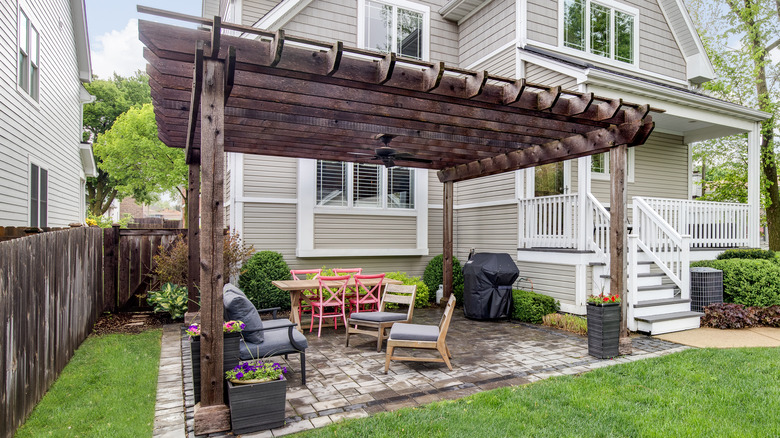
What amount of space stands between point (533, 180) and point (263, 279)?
18.6ft

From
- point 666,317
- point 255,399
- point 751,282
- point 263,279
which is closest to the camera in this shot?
point 255,399

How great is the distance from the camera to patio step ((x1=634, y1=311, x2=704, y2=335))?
6809mm

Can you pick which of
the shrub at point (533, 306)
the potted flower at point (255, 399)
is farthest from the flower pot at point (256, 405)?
the shrub at point (533, 306)

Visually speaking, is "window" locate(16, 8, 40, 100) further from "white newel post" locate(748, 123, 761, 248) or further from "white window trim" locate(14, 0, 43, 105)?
"white newel post" locate(748, 123, 761, 248)

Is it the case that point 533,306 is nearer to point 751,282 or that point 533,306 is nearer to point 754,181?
point 751,282

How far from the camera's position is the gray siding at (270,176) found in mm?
9133

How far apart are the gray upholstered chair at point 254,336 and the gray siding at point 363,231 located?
4.72 metres

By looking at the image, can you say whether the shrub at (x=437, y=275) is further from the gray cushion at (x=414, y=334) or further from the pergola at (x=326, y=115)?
the gray cushion at (x=414, y=334)

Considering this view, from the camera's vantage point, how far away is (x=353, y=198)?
9.92 metres

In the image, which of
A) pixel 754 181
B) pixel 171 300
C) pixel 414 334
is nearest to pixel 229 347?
pixel 414 334

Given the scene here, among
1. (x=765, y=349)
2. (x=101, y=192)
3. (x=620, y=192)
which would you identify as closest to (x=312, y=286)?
(x=620, y=192)

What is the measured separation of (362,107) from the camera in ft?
16.6

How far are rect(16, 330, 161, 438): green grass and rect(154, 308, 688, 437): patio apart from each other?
0.15 meters

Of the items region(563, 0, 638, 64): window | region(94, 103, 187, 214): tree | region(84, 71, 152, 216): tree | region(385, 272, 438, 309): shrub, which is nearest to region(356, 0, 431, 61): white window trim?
region(563, 0, 638, 64): window
